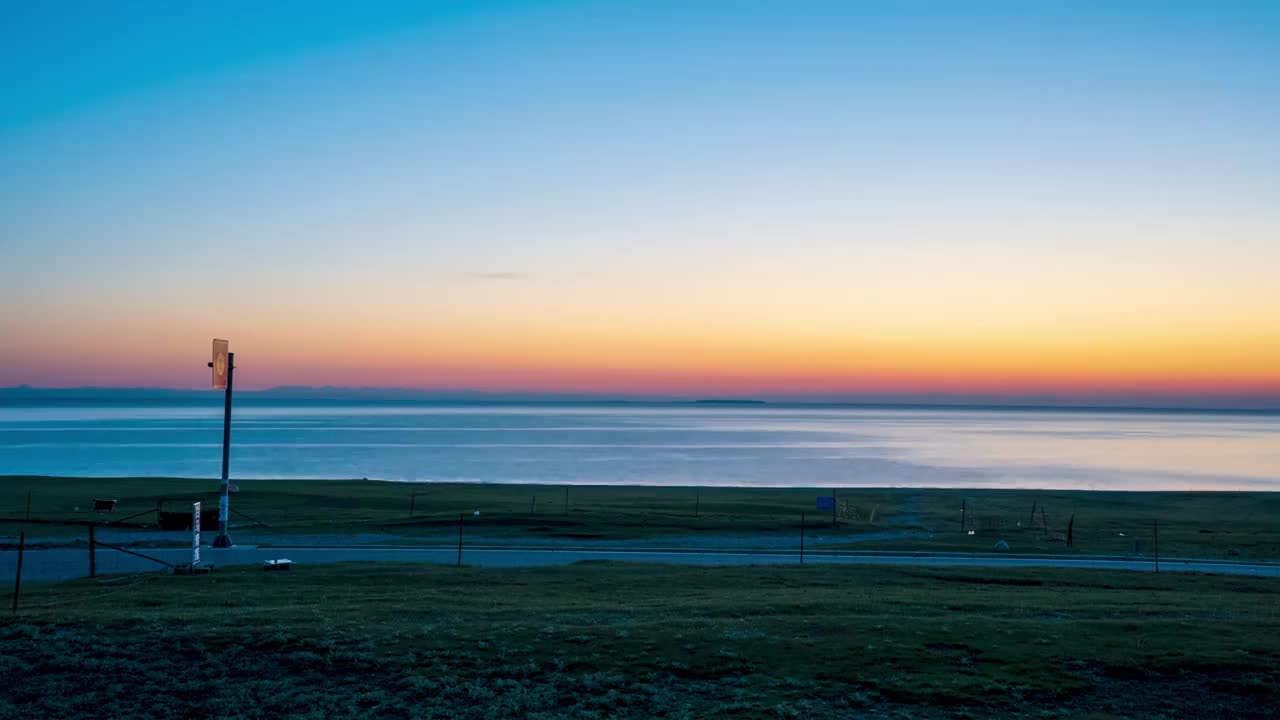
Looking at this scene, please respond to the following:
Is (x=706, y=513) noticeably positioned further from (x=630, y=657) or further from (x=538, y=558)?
(x=630, y=657)

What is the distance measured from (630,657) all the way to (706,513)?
38.9 m

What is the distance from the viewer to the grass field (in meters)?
38.2

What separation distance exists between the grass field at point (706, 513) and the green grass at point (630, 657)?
1873 cm

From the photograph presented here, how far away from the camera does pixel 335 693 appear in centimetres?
1168

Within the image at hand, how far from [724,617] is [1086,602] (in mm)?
8175

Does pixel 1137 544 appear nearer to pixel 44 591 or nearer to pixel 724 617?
pixel 724 617

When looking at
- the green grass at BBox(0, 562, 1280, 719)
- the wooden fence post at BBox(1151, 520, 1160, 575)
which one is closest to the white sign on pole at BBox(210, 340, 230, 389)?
the green grass at BBox(0, 562, 1280, 719)

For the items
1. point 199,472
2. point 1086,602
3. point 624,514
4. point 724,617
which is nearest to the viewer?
point 724,617

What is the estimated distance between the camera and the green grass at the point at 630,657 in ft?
37.1

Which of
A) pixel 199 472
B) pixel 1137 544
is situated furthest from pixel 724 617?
pixel 199 472

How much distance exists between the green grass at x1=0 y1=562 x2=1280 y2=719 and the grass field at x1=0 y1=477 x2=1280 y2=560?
18.7 m

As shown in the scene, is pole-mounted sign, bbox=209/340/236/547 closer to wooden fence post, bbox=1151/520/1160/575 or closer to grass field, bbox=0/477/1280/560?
grass field, bbox=0/477/1280/560

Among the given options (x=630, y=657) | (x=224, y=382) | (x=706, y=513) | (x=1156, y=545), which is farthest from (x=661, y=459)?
(x=630, y=657)

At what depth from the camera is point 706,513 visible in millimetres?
51375
